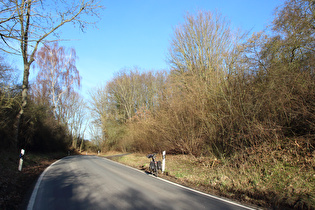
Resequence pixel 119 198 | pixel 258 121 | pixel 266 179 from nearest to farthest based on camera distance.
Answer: pixel 119 198, pixel 266 179, pixel 258 121

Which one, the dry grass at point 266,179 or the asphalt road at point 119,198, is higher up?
the dry grass at point 266,179

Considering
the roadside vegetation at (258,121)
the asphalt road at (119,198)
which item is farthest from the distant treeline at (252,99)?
the asphalt road at (119,198)

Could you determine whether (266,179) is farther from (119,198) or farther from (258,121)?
(119,198)

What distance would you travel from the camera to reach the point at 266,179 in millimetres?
6059

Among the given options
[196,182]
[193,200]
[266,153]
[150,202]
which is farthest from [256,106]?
[150,202]

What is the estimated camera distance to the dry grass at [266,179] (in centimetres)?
491

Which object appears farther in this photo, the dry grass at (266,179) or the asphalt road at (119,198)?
the dry grass at (266,179)

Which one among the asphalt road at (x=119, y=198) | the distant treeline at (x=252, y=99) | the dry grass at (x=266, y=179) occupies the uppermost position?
the distant treeline at (x=252, y=99)

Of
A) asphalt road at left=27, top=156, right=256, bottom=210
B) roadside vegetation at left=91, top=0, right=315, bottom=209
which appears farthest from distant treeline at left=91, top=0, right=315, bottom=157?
asphalt road at left=27, top=156, right=256, bottom=210

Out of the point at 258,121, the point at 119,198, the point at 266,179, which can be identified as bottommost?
the point at 119,198

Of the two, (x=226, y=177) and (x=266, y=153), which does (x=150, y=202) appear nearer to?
(x=226, y=177)

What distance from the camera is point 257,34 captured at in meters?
9.47

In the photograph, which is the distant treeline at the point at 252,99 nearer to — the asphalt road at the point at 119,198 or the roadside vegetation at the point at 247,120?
the roadside vegetation at the point at 247,120

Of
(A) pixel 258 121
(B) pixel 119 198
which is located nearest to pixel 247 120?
(A) pixel 258 121
